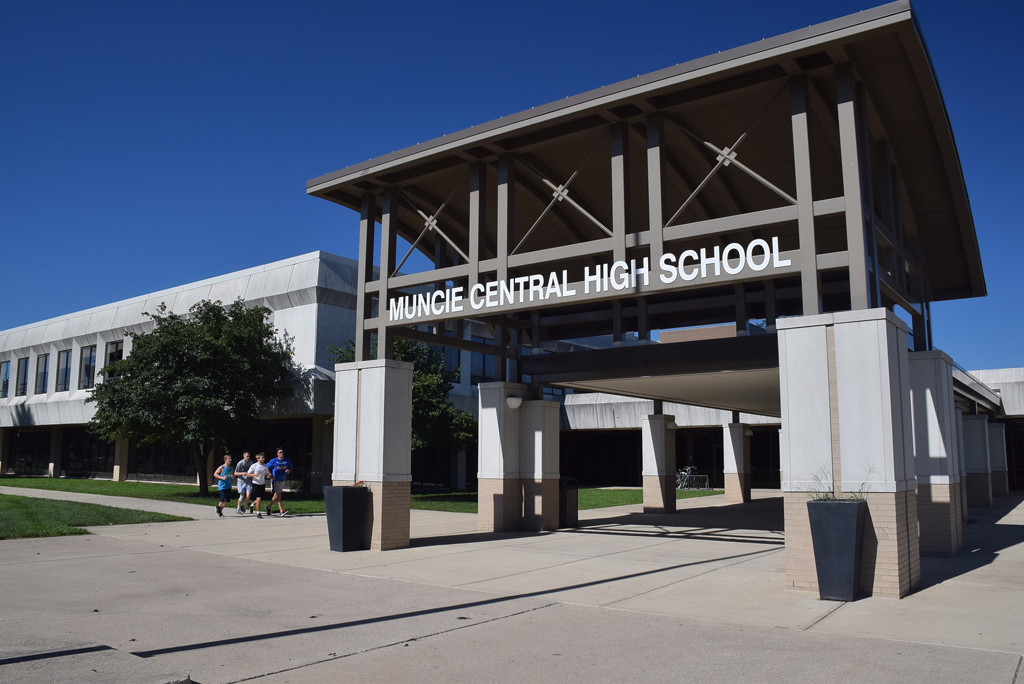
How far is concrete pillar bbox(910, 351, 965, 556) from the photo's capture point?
516 inches

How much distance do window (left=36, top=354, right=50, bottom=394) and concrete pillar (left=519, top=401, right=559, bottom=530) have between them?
38.7 metres

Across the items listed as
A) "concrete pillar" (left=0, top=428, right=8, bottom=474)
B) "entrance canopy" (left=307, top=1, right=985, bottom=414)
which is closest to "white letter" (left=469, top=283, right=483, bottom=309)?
"entrance canopy" (left=307, top=1, right=985, bottom=414)

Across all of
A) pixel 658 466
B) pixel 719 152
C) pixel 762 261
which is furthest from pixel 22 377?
pixel 762 261

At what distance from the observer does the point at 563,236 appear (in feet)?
57.2

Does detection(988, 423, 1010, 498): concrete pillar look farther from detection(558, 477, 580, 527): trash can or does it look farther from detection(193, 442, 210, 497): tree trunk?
detection(193, 442, 210, 497): tree trunk

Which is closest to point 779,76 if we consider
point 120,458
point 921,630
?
point 921,630

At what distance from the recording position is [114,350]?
129 feet

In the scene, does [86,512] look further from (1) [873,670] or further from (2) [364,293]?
(1) [873,670]

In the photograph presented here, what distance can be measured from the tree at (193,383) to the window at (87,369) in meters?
13.4

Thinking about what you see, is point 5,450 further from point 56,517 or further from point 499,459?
point 499,459

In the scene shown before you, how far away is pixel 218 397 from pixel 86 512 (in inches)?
304

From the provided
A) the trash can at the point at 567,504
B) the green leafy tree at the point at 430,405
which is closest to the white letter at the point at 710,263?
the trash can at the point at 567,504

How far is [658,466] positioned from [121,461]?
30190 mm

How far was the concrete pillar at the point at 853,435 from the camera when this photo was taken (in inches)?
360
